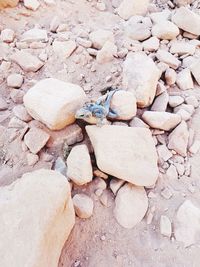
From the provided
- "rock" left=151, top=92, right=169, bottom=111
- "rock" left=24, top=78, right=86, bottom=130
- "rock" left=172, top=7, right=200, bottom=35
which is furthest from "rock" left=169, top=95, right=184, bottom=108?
"rock" left=172, top=7, right=200, bottom=35

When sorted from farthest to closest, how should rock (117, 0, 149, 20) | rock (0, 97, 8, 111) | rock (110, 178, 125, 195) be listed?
1. rock (117, 0, 149, 20)
2. rock (0, 97, 8, 111)
3. rock (110, 178, 125, 195)

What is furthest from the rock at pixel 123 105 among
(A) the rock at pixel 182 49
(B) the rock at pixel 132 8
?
(B) the rock at pixel 132 8

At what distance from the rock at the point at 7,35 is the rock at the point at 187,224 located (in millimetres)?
1304

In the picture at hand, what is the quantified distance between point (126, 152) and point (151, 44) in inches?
33.6

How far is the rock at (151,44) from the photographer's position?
2.06 metres

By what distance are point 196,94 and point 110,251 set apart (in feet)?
3.23

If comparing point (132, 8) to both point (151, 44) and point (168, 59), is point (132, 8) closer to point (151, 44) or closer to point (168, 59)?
point (151, 44)

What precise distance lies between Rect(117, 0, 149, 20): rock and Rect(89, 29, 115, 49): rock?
32 cm

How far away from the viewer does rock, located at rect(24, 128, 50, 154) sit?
1.55m

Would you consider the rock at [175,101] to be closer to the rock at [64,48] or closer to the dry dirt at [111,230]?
the dry dirt at [111,230]

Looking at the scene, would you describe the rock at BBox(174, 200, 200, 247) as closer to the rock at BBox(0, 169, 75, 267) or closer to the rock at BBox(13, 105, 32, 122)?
the rock at BBox(0, 169, 75, 267)

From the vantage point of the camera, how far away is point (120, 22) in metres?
2.30

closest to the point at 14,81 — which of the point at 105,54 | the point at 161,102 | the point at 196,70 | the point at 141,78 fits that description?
the point at 105,54

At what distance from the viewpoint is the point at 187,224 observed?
146cm
